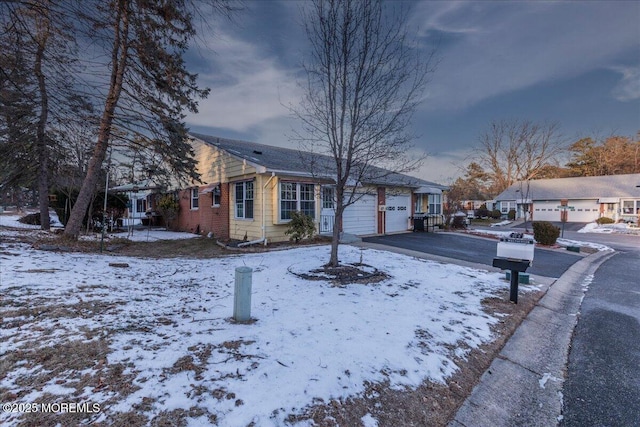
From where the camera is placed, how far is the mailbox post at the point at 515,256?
4680 mm

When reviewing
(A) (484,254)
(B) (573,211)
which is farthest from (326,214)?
(B) (573,211)

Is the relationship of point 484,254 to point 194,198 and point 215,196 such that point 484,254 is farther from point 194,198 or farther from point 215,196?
point 194,198

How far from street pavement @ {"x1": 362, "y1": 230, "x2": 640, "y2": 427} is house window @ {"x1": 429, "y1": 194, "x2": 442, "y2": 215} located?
39.1 feet

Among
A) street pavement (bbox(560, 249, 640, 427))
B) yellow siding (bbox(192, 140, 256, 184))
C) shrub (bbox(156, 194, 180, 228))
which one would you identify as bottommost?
street pavement (bbox(560, 249, 640, 427))

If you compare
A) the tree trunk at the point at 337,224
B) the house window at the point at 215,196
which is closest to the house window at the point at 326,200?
the house window at the point at 215,196

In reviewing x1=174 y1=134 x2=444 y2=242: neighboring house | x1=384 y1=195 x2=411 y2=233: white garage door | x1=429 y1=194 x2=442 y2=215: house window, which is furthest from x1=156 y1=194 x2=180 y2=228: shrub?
x1=429 y1=194 x2=442 y2=215: house window

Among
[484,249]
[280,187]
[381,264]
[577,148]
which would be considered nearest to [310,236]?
[280,187]

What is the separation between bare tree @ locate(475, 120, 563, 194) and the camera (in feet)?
118

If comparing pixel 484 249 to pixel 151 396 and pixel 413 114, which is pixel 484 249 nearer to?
pixel 413 114

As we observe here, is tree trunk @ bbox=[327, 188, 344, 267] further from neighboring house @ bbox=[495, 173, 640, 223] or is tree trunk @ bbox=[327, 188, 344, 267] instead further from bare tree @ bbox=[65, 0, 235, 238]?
neighboring house @ bbox=[495, 173, 640, 223]

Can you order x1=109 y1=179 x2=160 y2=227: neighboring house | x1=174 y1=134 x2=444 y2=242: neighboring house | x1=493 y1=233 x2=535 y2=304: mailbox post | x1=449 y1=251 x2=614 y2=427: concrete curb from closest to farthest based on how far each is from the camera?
x1=449 y1=251 x2=614 y2=427: concrete curb
x1=493 y1=233 x2=535 y2=304: mailbox post
x1=174 y1=134 x2=444 y2=242: neighboring house
x1=109 y1=179 x2=160 y2=227: neighboring house

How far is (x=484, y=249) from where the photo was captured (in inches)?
443

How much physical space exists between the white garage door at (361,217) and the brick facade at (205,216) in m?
5.43

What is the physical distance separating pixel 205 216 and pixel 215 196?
4.40ft
